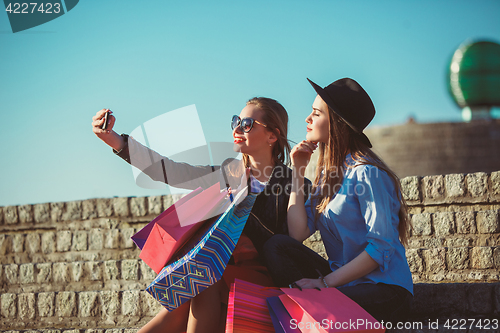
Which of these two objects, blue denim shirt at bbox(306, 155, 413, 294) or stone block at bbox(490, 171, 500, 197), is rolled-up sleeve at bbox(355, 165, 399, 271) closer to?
blue denim shirt at bbox(306, 155, 413, 294)

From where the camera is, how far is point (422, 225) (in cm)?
375

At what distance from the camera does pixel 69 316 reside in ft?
11.2

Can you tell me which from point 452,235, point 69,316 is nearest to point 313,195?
point 452,235

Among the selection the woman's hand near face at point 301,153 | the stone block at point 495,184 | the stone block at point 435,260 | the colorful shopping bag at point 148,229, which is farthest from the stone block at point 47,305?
the stone block at point 495,184

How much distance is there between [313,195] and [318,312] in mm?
882

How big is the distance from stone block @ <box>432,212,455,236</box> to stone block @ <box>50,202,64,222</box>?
4.23 metres

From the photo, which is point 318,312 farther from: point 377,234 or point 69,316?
point 69,316

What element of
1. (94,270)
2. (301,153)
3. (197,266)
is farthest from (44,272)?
(301,153)

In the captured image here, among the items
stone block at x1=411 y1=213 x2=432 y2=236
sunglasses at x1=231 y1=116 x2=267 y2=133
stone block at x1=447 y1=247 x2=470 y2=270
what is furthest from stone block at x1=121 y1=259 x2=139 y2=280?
stone block at x1=447 y1=247 x2=470 y2=270

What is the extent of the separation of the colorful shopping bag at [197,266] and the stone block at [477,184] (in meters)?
2.64

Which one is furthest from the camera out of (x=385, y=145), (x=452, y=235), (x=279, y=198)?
(x=385, y=145)

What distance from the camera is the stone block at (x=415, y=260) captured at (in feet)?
11.1

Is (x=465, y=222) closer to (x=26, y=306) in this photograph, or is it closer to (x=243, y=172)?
(x=243, y=172)

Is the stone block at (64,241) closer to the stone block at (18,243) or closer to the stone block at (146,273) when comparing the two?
the stone block at (18,243)
